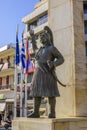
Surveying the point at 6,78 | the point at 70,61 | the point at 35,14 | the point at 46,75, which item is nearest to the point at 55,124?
the point at 46,75

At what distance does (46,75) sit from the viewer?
24.6ft

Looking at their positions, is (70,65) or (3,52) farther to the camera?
(3,52)

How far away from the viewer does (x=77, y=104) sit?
7.82 m

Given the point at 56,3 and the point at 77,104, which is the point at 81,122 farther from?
the point at 56,3

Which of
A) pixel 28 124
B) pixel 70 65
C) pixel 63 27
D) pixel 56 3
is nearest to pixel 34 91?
pixel 28 124

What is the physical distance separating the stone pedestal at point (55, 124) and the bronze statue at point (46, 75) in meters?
0.35

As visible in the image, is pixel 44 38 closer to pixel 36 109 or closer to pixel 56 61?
pixel 56 61

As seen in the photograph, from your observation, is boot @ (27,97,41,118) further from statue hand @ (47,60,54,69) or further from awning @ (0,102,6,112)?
awning @ (0,102,6,112)

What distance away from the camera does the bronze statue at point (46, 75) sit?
7363 mm

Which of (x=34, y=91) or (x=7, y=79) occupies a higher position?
(x=7, y=79)

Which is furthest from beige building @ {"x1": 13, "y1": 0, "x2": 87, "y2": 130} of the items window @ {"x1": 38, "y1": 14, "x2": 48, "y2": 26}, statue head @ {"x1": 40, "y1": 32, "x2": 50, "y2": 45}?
window @ {"x1": 38, "y1": 14, "x2": 48, "y2": 26}

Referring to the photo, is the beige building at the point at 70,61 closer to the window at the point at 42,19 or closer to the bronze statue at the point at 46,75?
the bronze statue at the point at 46,75

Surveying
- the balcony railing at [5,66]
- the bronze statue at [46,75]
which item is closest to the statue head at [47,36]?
Result: the bronze statue at [46,75]

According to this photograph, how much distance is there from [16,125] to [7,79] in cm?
4120
